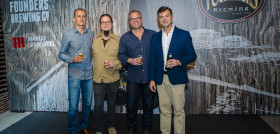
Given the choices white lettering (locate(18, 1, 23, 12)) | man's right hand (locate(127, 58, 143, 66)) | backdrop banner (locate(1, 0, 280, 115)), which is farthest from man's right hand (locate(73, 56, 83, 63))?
white lettering (locate(18, 1, 23, 12))

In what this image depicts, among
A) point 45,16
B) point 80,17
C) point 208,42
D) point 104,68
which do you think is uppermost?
point 45,16

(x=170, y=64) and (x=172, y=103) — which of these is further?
(x=172, y=103)

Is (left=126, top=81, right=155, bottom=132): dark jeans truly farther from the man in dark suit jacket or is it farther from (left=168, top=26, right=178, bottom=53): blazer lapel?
(left=168, top=26, right=178, bottom=53): blazer lapel

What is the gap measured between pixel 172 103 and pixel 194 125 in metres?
1.08

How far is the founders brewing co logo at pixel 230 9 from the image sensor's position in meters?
3.88

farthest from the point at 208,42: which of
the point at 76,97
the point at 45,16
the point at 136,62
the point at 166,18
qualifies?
the point at 45,16

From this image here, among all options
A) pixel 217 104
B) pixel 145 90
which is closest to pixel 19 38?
pixel 145 90

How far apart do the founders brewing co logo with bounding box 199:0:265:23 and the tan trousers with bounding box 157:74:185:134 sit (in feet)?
6.51

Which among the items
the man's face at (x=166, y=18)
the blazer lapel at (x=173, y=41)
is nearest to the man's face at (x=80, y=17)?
the man's face at (x=166, y=18)

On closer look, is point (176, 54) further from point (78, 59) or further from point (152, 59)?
point (78, 59)

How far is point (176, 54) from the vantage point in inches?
105

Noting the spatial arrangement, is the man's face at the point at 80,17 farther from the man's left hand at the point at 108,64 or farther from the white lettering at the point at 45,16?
the white lettering at the point at 45,16

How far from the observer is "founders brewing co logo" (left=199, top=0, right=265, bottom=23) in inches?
153

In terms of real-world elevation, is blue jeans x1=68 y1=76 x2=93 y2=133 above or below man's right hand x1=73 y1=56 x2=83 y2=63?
below
